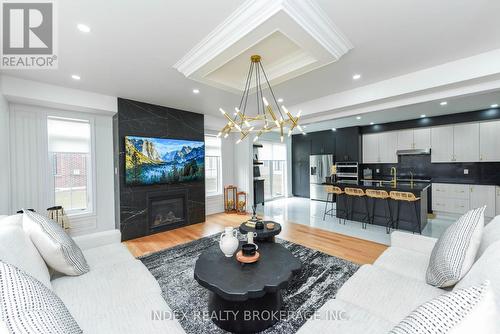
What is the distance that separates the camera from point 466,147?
17.5 ft

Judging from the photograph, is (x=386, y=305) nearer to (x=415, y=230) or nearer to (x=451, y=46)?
(x=451, y=46)

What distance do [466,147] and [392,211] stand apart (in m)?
3.07

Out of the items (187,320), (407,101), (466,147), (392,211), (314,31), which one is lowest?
(187,320)

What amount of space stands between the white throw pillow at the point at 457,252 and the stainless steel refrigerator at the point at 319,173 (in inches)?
237

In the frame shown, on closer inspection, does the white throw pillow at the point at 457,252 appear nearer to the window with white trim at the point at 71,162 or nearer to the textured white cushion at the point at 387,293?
the textured white cushion at the point at 387,293

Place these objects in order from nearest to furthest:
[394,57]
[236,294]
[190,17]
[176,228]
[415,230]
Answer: [236,294], [190,17], [394,57], [415,230], [176,228]

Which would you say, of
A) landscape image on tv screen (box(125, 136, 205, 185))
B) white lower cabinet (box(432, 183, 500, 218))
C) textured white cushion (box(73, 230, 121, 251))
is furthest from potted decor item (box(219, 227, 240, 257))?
white lower cabinet (box(432, 183, 500, 218))

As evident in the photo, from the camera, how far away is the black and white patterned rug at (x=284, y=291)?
189 cm

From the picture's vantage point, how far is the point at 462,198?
17.4ft

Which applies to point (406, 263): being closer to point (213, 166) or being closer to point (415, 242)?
point (415, 242)

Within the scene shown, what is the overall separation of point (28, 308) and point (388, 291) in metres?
2.07

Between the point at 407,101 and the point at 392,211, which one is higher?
the point at 407,101

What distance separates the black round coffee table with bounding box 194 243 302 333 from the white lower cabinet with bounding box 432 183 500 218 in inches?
234

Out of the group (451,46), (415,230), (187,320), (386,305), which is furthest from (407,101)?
(187,320)
